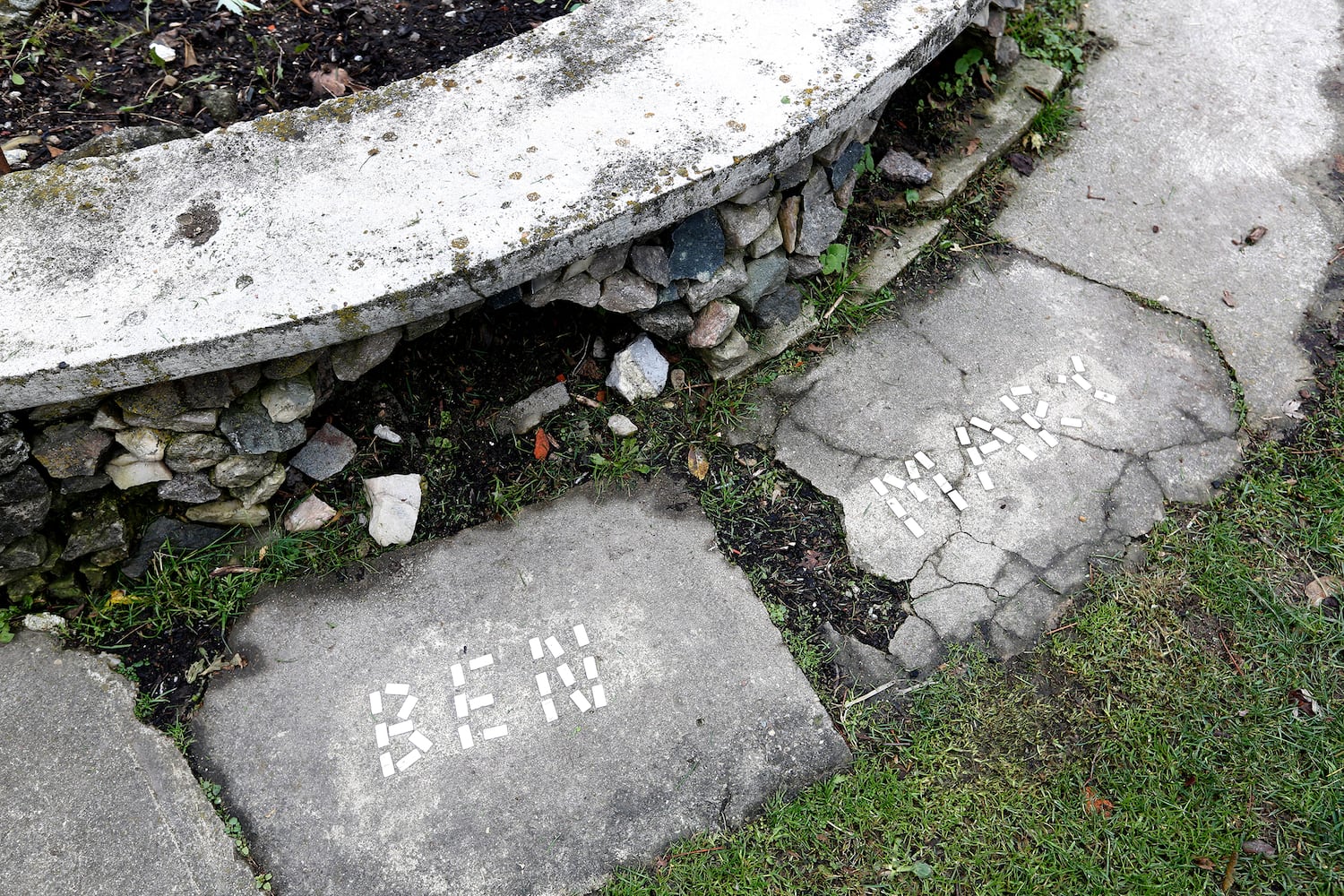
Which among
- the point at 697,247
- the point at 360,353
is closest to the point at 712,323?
the point at 697,247

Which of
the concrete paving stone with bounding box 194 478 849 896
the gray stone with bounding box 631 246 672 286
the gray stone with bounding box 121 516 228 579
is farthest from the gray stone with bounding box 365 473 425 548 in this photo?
the gray stone with bounding box 631 246 672 286

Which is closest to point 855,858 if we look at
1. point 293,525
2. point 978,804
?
point 978,804

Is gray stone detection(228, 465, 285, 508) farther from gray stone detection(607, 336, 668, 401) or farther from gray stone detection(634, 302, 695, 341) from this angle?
gray stone detection(634, 302, 695, 341)

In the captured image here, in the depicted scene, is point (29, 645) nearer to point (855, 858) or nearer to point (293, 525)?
point (293, 525)

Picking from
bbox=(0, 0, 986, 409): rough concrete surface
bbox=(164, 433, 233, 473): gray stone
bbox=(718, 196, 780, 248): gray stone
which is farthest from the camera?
bbox=(718, 196, 780, 248): gray stone

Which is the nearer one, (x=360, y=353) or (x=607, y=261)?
(x=360, y=353)

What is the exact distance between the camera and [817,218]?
10.6 feet

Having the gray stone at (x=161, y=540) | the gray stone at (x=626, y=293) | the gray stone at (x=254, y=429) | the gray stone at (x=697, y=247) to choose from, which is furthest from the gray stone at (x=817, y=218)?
the gray stone at (x=161, y=540)

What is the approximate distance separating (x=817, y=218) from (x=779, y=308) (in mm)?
357

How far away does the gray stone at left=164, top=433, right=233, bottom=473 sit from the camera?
2.57 metres

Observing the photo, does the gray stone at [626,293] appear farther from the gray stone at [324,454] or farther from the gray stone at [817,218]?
the gray stone at [324,454]

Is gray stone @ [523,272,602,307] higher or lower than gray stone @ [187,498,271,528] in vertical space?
higher

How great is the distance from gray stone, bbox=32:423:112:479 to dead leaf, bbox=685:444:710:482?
1.75 meters

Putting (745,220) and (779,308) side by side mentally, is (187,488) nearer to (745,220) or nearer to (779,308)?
(745,220)
